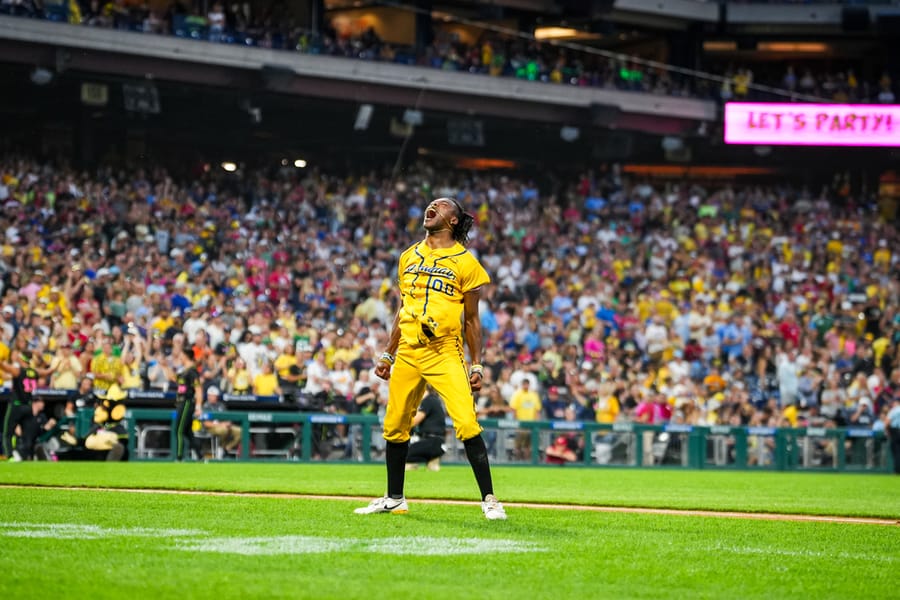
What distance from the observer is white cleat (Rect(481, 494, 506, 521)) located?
9008 mm

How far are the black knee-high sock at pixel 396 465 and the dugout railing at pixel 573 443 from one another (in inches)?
457

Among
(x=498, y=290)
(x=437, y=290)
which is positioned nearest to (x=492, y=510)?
(x=437, y=290)

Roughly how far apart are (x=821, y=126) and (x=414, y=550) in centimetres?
2852

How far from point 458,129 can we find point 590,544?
2590cm

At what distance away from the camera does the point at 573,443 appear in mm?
22922

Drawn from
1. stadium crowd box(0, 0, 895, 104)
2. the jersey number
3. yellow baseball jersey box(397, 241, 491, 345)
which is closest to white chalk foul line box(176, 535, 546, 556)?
yellow baseball jersey box(397, 241, 491, 345)

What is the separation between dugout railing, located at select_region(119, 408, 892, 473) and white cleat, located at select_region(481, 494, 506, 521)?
39.8ft

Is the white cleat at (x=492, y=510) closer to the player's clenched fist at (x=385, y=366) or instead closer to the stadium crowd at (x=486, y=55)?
the player's clenched fist at (x=385, y=366)

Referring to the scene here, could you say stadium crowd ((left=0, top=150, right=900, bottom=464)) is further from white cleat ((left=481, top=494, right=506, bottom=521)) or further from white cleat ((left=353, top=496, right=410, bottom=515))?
white cleat ((left=481, top=494, right=506, bottom=521))

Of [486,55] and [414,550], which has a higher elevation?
[486,55]

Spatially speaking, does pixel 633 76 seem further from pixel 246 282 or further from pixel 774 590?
pixel 774 590

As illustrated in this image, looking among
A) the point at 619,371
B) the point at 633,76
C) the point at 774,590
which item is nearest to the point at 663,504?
the point at 774,590

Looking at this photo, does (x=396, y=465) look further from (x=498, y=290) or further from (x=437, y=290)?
(x=498, y=290)

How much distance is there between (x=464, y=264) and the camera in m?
9.04
